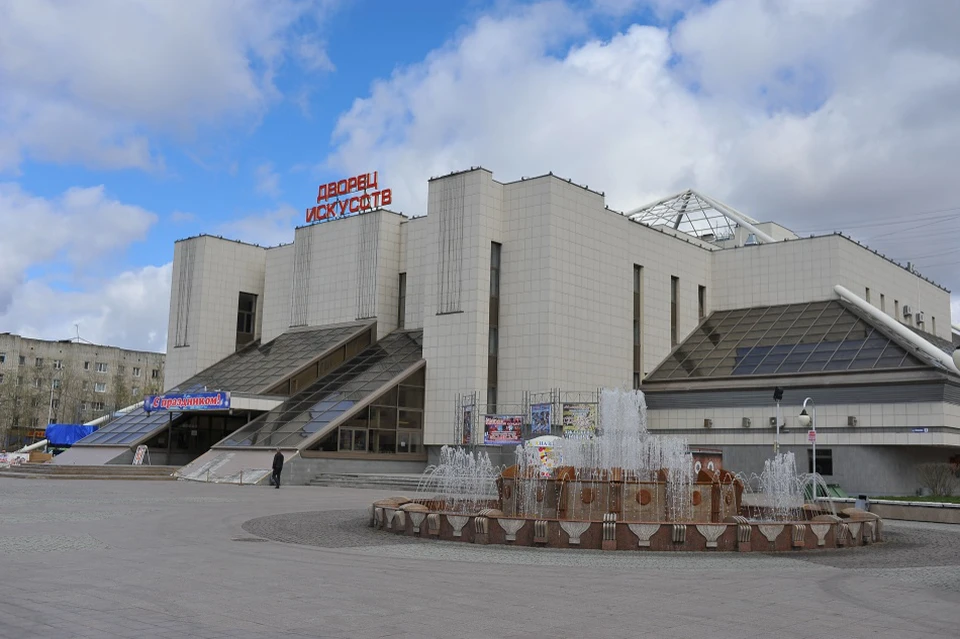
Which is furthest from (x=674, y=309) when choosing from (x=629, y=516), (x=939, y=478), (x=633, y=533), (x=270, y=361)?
(x=633, y=533)

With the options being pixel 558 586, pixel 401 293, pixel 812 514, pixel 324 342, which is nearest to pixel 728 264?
pixel 401 293

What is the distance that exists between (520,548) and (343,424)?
27.4 metres

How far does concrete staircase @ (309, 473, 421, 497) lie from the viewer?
128 ft

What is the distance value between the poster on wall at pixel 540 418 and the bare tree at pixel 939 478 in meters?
16.3

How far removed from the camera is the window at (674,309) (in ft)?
177

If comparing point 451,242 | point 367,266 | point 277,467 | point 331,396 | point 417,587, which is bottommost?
point 417,587

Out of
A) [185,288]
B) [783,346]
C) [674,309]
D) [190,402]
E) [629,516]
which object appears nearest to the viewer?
[629,516]

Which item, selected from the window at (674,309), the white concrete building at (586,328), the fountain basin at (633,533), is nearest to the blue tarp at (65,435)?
the white concrete building at (586,328)

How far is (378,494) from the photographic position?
114 feet

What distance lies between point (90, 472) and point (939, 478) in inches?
1441

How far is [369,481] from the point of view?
40312 millimetres

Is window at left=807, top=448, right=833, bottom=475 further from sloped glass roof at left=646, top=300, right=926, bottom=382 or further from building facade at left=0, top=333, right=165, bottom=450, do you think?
building facade at left=0, top=333, right=165, bottom=450

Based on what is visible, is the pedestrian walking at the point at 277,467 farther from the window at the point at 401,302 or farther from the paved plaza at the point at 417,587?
the window at the point at 401,302

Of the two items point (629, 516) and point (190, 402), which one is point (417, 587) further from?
point (190, 402)
